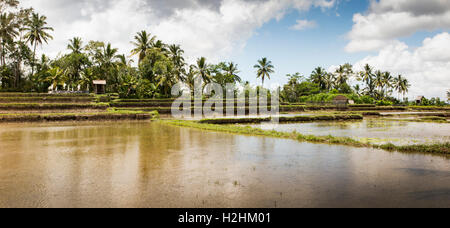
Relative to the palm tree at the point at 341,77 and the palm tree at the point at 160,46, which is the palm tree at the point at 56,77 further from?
the palm tree at the point at 341,77

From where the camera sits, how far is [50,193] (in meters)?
4.63

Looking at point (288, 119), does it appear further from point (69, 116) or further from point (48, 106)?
point (48, 106)

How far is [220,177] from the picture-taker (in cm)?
558

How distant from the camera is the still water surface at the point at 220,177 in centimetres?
431

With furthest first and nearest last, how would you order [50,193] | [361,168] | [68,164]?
1. [68,164]
2. [361,168]
3. [50,193]

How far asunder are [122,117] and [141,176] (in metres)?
15.4

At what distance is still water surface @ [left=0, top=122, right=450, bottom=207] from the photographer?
4312mm

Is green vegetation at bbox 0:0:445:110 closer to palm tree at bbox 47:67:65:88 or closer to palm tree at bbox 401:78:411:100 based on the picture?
palm tree at bbox 47:67:65:88

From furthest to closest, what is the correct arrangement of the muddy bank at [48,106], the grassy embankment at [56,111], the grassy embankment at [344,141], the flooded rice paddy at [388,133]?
the muddy bank at [48,106]
the grassy embankment at [56,111]
the flooded rice paddy at [388,133]
the grassy embankment at [344,141]

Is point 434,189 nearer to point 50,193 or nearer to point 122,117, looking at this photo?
point 50,193

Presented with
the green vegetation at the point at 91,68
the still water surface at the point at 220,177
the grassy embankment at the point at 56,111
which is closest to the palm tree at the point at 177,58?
the green vegetation at the point at 91,68

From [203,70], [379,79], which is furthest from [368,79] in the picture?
[203,70]

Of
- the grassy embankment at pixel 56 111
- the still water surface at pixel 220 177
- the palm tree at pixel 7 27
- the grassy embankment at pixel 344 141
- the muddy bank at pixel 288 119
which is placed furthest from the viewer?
the palm tree at pixel 7 27
